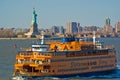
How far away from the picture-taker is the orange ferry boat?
44.4 meters

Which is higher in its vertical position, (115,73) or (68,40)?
(68,40)

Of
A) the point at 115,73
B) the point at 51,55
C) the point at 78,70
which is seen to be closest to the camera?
the point at 51,55

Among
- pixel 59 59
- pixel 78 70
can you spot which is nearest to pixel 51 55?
pixel 59 59

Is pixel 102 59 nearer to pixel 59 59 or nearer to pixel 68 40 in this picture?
pixel 68 40

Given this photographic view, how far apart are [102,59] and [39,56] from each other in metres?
8.01

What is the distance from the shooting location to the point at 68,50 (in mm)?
47438

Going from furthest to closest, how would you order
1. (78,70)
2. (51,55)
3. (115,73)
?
(115,73), (78,70), (51,55)

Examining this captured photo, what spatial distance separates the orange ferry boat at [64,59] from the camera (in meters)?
44.4

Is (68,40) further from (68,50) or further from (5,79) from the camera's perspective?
(5,79)

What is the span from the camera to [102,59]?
165 feet

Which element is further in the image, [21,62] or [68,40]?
[68,40]

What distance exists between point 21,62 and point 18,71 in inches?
32.2

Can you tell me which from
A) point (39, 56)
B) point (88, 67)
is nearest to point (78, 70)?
point (88, 67)

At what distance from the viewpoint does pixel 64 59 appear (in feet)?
150
